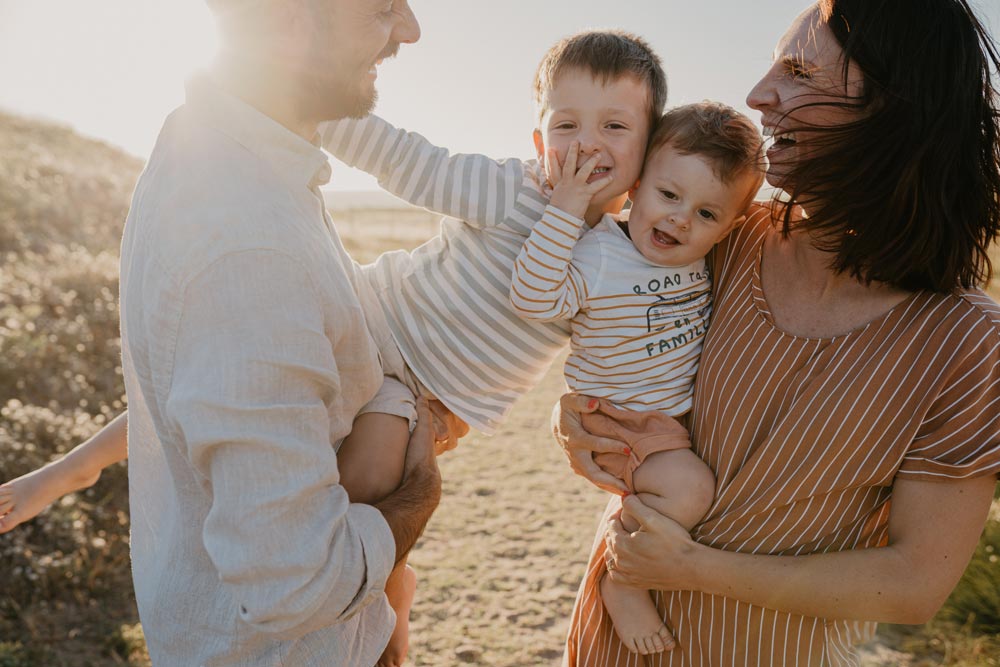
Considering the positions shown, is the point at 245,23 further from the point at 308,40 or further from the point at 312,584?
the point at 312,584

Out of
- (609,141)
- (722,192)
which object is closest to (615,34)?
(609,141)

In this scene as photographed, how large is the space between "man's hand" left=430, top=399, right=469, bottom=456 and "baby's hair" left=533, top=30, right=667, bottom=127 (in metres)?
0.96

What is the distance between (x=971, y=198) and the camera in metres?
1.96

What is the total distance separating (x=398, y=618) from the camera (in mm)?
2307

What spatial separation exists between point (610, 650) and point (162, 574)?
1.23 metres

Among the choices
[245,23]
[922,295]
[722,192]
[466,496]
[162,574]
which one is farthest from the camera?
[466,496]

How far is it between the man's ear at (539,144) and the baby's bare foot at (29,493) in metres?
1.76

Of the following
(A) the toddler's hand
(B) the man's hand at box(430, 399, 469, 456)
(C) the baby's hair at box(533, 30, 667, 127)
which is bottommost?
Answer: (B) the man's hand at box(430, 399, 469, 456)

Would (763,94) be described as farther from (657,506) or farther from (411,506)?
(411,506)

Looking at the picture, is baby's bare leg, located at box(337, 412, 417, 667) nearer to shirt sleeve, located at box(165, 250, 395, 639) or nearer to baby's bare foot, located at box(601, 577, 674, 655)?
shirt sleeve, located at box(165, 250, 395, 639)

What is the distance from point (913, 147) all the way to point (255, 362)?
161 cm

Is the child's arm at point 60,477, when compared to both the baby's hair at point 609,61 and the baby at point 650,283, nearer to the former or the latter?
the baby at point 650,283

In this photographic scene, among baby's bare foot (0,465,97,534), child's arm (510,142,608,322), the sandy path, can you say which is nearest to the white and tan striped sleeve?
child's arm (510,142,608,322)

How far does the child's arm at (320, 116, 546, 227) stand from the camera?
2.31m
